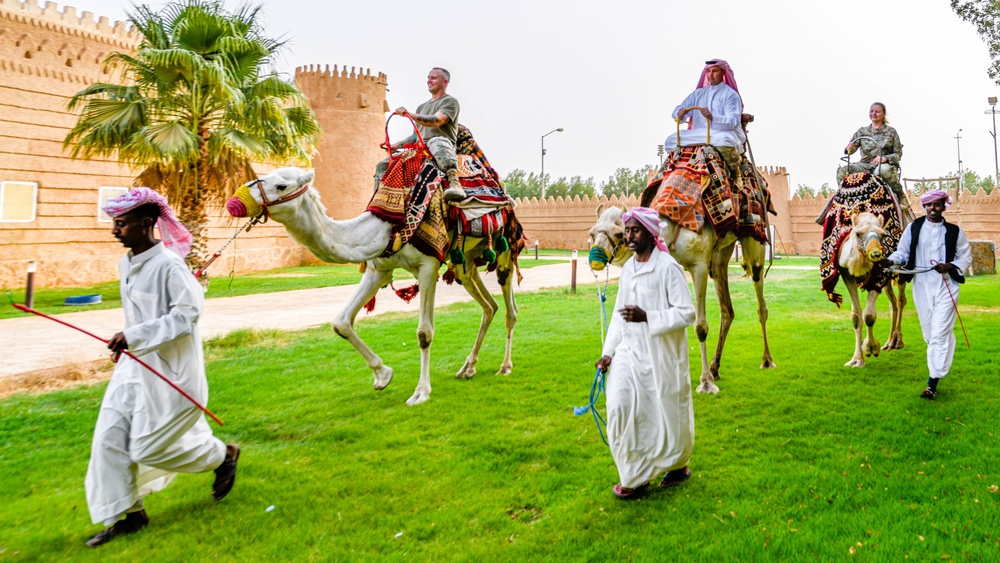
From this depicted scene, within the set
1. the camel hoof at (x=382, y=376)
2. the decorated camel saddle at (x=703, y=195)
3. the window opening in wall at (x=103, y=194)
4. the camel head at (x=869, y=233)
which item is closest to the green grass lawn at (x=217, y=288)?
the window opening in wall at (x=103, y=194)

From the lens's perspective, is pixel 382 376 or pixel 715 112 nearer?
pixel 382 376

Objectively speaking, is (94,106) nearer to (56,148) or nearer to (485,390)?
(56,148)

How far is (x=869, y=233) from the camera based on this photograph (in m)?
6.88

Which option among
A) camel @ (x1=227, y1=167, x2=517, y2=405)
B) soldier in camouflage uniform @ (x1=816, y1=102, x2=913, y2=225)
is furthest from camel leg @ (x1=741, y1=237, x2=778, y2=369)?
camel @ (x1=227, y1=167, x2=517, y2=405)

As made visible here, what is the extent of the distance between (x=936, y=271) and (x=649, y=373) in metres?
3.87

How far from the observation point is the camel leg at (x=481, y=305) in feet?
23.3

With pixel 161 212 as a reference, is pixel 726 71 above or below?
above

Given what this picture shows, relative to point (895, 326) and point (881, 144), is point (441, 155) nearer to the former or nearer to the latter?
point (881, 144)

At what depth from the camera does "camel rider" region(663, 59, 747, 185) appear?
658cm

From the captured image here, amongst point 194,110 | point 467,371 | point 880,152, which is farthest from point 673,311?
point 194,110

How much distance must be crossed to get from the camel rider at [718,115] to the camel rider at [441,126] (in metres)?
2.34

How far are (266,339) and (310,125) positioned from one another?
761 centimetres

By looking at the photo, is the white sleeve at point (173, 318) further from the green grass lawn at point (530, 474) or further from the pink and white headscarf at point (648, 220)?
the pink and white headscarf at point (648, 220)

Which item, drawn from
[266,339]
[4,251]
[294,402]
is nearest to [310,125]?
[266,339]
